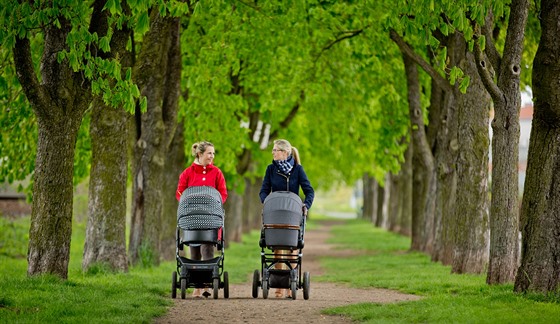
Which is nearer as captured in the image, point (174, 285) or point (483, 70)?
point (174, 285)

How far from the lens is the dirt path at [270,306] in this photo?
10.5 m

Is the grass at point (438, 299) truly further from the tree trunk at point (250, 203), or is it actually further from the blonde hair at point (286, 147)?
the tree trunk at point (250, 203)

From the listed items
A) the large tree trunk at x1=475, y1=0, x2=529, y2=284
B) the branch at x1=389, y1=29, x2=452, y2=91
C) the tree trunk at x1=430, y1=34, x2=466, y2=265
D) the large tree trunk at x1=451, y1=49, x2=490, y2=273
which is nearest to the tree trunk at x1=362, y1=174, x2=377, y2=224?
the tree trunk at x1=430, y1=34, x2=466, y2=265

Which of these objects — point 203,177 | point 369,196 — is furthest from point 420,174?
point 369,196

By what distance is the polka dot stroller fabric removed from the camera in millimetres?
12320

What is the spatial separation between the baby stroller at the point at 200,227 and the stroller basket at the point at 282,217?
644mm

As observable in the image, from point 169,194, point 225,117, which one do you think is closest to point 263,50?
point 225,117

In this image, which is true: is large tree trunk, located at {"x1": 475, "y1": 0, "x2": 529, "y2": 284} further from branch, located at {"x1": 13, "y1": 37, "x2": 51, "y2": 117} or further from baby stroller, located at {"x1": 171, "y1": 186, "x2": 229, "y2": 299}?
branch, located at {"x1": 13, "y1": 37, "x2": 51, "y2": 117}

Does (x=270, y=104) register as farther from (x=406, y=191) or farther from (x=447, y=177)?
(x=406, y=191)

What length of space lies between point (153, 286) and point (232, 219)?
19353 millimetres

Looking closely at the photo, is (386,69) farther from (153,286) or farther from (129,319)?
(129,319)

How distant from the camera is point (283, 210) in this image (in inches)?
483

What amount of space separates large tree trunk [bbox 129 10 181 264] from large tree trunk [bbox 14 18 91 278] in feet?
18.7

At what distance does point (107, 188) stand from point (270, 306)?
17.7 feet
